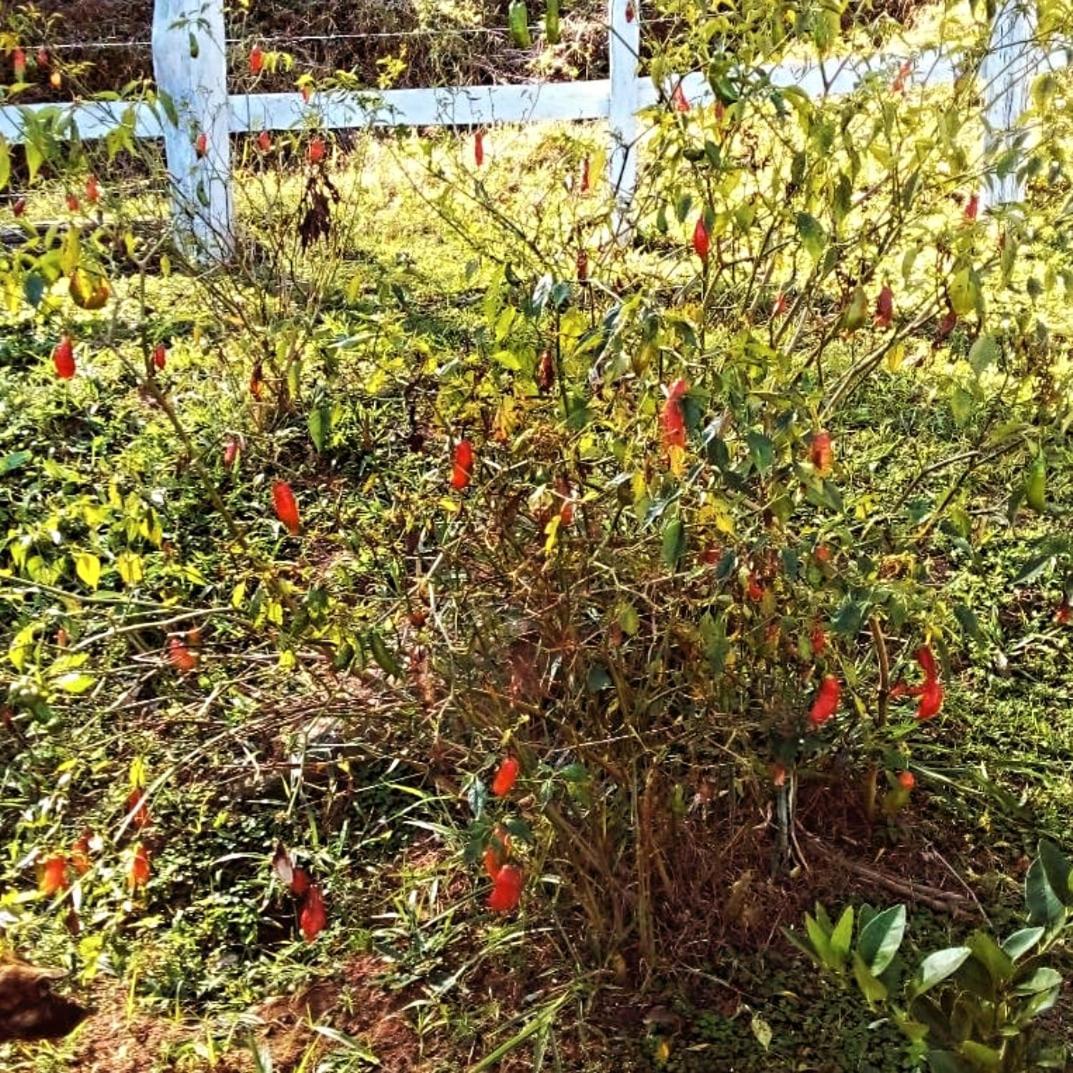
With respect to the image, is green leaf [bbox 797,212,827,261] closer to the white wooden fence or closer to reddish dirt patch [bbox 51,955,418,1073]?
reddish dirt patch [bbox 51,955,418,1073]

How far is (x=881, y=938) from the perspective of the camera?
1.30 meters

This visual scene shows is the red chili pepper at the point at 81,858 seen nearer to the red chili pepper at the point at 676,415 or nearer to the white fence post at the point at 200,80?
the red chili pepper at the point at 676,415

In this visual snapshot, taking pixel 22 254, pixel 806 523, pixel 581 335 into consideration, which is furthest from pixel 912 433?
pixel 22 254

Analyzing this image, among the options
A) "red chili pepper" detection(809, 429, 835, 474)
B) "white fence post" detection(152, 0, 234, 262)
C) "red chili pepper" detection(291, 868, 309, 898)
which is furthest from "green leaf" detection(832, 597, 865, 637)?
"white fence post" detection(152, 0, 234, 262)

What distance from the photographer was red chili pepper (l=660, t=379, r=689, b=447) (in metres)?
1.65

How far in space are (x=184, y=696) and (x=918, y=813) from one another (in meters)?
1.58

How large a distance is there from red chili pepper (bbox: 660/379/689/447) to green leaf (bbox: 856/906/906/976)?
64 centimetres

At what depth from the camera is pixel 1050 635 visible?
319 centimetres

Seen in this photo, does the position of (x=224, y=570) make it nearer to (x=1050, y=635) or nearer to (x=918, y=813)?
(x=918, y=813)

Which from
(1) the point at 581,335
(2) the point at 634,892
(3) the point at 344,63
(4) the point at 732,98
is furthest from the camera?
(3) the point at 344,63

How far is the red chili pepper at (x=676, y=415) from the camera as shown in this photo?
5.42 ft

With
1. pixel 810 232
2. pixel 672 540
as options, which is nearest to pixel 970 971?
pixel 672 540

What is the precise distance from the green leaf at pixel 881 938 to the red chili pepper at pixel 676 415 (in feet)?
2.09

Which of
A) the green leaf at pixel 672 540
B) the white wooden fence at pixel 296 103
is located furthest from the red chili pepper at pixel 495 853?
the white wooden fence at pixel 296 103
